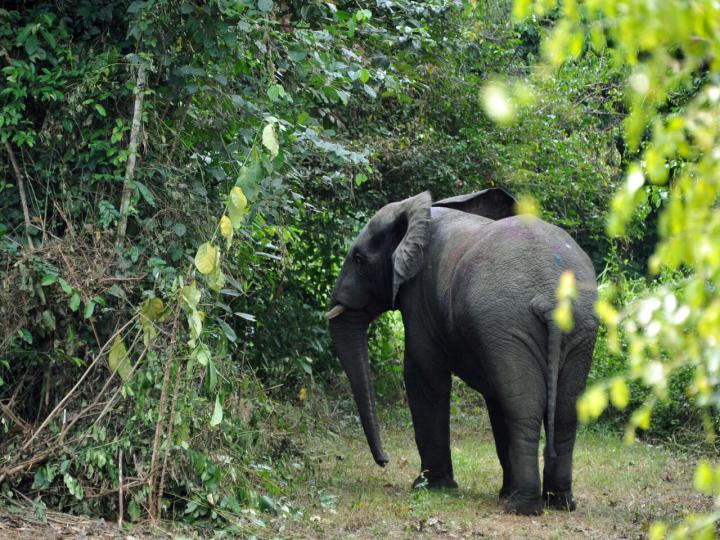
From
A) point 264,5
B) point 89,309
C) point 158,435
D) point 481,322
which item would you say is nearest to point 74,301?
point 89,309

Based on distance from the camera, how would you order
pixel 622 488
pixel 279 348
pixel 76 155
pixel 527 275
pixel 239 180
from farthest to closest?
pixel 279 348 < pixel 622 488 < pixel 527 275 < pixel 76 155 < pixel 239 180

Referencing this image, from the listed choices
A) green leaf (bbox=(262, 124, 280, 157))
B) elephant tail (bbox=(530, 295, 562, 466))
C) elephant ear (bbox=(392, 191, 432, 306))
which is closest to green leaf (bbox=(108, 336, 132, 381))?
green leaf (bbox=(262, 124, 280, 157))

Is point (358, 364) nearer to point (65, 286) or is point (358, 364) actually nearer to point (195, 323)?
point (195, 323)

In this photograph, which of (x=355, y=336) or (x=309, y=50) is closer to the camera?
(x=309, y=50)

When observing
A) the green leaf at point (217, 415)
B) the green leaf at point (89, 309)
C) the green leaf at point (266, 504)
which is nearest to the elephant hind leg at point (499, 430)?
the green leaf at point (266, 504)

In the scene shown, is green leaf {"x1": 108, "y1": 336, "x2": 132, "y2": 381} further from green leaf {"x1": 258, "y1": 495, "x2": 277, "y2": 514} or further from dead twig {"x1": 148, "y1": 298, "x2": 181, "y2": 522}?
green leaf {"x1": 258, "y1": 495, "x2": 277, "y2": 514}

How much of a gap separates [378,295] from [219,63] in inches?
115

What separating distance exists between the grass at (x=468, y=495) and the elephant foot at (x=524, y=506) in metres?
0.09

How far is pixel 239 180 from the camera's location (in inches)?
259

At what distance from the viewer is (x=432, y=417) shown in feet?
29.7

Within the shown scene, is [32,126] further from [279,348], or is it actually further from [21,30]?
[279,348]

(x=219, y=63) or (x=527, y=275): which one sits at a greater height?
(x=219, y=63)

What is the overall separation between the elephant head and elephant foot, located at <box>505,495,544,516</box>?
5.48 feet

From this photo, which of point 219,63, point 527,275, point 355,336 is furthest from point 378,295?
point 219,63
